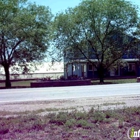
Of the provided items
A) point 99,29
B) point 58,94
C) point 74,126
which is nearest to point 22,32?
point 99,29

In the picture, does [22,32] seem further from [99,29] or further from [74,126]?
[74,126]

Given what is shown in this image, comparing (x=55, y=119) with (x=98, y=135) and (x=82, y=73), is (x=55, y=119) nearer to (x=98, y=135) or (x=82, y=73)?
(x=98, y=135)

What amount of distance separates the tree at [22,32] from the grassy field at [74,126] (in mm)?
18933

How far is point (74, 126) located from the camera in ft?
21.5

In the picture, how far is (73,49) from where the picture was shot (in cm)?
3041

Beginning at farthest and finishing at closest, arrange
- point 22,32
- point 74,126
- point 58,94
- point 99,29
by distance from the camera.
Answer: point 99,29 → point 22,32 → point 58,94 → point 74,126

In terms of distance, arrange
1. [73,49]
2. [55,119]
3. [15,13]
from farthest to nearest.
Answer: [73,49]
[15,13]
[55,119]

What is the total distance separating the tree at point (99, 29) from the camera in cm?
2852

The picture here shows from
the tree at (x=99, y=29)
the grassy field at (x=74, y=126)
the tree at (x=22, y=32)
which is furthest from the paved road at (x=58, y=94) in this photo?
the tree at (x=99, y=29)

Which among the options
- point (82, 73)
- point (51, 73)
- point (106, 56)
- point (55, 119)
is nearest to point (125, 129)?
point (55, 119)

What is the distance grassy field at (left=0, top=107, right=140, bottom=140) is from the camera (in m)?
5.78

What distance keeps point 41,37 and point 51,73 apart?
22.5 meters

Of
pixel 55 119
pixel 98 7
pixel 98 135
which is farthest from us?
pixel 98 7

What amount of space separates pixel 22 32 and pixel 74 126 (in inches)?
791
